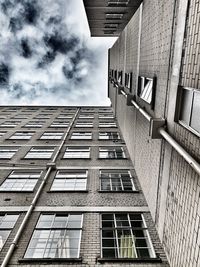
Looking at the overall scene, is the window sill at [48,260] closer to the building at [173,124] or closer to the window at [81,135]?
the building at [173,124]

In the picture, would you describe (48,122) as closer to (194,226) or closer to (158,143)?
(158,143)

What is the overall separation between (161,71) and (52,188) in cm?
991

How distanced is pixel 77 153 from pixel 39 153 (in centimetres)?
348

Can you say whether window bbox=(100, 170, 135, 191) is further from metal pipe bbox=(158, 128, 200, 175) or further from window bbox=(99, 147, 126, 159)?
metal pipe bbox=(158, 128, 200, 175)

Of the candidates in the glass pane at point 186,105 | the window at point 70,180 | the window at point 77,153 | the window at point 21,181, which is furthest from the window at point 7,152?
the glass pane at point 186,105

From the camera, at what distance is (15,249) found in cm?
1005

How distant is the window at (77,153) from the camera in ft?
66.2

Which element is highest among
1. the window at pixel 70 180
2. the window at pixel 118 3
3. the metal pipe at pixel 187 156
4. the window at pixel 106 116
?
the window at pixel 118 3

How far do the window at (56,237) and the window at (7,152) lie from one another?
9.72 metres

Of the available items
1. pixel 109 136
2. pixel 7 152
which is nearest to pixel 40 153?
pixel 7 152

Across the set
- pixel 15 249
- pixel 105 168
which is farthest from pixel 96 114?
pixel 15 249

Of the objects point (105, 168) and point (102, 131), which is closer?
point (105, 168)

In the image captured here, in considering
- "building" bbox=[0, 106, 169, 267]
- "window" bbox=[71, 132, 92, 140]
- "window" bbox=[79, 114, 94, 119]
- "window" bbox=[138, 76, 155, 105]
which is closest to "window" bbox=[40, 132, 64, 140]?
"building" bbox=[0, 106, 169, 267]

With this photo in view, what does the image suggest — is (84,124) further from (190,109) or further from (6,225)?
(190,109)
